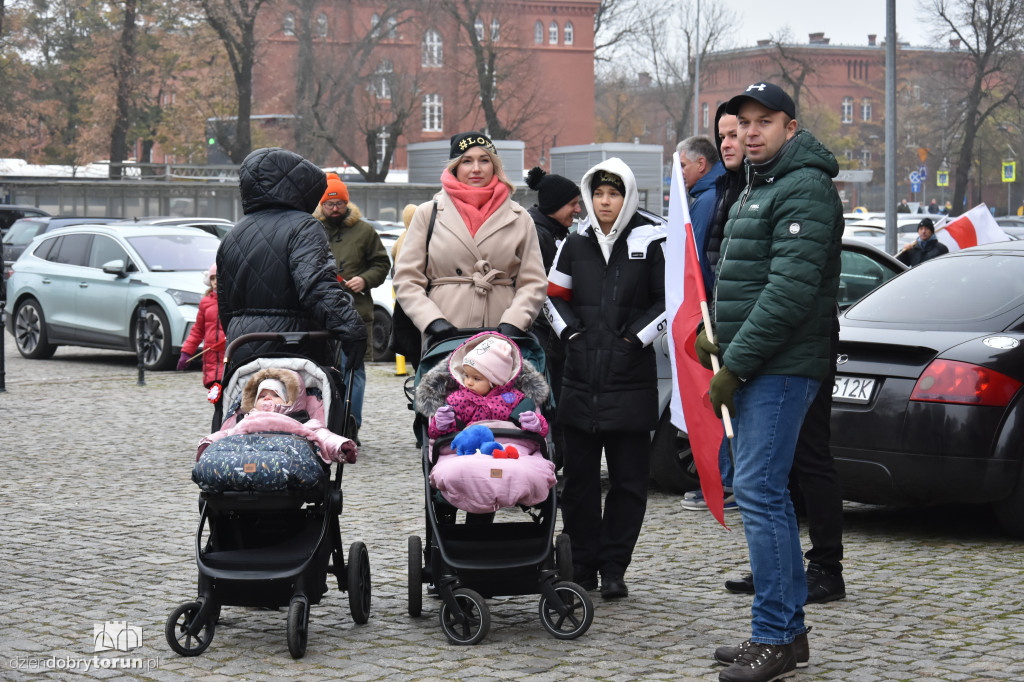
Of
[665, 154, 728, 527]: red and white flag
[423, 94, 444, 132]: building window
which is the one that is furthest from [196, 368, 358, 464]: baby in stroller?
[423, 94, 444, 132]: building window

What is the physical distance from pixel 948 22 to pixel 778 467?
50.8 m

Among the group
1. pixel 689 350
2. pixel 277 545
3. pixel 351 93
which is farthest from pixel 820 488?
pixel 351 93

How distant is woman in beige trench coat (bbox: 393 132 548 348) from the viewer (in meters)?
6.41

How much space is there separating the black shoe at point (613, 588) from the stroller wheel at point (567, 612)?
57 cm

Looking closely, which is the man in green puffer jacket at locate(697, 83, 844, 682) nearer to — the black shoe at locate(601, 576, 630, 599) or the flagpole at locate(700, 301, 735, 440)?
the flagpole at locate(700, 301, 735, 440)

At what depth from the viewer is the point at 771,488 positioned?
16.5 feet

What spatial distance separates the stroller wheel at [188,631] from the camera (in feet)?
17.5

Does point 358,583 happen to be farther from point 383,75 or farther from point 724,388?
point 383,75

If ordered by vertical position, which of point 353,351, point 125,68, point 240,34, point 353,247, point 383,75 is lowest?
point 353,351

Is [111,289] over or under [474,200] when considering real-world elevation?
under

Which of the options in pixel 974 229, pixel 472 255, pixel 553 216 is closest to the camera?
pixel 472 255

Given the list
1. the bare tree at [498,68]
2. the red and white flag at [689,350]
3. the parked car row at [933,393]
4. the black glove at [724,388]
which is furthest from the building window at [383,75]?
the black glove at [724,388]

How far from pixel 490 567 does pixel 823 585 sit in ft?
5.37

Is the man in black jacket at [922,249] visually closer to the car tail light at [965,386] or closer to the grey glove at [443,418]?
the car tail light at [965,386]
